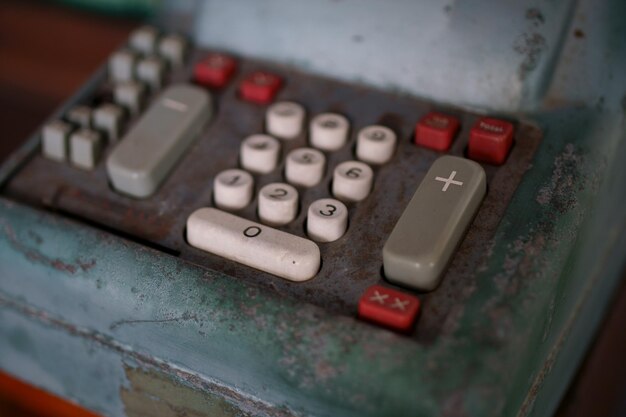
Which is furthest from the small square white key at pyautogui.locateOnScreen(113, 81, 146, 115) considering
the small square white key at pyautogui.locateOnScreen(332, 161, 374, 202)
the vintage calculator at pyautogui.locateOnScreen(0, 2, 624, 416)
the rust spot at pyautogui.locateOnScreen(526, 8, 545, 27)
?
the rust spot at pyautogui.locateOnScreen(526, 8, 545, 27)

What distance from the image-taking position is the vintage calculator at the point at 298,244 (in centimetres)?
50

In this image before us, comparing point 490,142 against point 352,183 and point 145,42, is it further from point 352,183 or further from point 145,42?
point 145,42

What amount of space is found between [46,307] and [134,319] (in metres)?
0.09

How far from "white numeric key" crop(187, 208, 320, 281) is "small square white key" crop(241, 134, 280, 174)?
60 millimetres

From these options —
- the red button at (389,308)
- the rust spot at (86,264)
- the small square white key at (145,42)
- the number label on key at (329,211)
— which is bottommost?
the rust spot at (86,264)

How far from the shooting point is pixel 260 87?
0.69 metres

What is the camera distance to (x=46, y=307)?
0.62 m

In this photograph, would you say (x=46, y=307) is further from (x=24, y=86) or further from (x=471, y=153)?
(x=24, y=86)

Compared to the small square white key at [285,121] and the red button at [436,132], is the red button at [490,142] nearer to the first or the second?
the red button at [436,132]

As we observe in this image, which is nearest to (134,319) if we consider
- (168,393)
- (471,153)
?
(168,393)

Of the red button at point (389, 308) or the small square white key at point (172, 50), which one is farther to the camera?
the small square white key at point (172, 50)

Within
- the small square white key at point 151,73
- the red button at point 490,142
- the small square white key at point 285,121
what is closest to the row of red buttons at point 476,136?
the red button at point 490,142

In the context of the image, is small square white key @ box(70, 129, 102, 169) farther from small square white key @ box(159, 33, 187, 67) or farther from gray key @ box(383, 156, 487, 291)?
gray key @ box(383, 156, 487, 291)

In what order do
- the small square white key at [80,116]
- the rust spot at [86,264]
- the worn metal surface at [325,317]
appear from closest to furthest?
1. the worn metal surface at [325,317]
2. the rust spot at [86,264]
3. the small square white key at [80,116]
